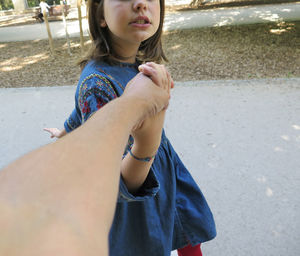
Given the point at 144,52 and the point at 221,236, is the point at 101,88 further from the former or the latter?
the point at 221,236

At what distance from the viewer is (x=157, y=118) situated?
77 cm

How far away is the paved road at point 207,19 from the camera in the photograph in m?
8.94

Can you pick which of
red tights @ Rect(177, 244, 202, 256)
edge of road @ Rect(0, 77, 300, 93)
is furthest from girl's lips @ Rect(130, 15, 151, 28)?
edge of road @ Rect(0, 77, 300, 93)

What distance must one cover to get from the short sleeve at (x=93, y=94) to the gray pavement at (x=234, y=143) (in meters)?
1.59

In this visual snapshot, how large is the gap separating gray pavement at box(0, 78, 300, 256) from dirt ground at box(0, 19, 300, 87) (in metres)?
0.60

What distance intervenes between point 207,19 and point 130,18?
9.03 meters

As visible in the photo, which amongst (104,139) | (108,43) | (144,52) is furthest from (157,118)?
(144,52)

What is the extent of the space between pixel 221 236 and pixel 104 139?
6.99 feet

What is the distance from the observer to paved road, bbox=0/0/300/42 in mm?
8938

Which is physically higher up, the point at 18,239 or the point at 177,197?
the point at 18,239

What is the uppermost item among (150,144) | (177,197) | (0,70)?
(150,144)

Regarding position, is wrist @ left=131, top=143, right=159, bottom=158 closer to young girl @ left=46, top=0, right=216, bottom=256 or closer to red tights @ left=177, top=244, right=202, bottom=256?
young girl @ left=46, top=0, right=216, bottom=256

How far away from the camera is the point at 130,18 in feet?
4.09

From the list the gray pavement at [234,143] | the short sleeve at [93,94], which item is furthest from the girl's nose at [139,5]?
the gray pavement at [234,143]
